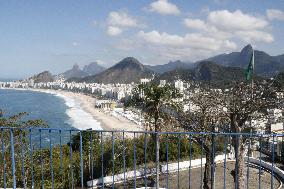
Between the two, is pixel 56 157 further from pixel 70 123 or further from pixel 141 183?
pixel 70 123

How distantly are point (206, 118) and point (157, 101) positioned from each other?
5036 mm

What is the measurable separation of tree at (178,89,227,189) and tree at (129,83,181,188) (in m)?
3.20

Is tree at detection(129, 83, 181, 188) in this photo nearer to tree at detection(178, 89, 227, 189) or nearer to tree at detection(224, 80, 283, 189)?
tree at detection(178, 89, 227, 189)

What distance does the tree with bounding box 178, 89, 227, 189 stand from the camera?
41.0ft

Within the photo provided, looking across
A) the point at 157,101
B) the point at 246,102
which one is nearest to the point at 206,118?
the point at 246,102

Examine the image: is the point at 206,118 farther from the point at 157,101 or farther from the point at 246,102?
the point at 157,101

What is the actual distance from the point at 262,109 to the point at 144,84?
9582 mm

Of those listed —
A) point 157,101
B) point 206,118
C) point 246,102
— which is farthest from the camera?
point 157,101

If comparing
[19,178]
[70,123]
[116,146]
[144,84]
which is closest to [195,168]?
[144,84]

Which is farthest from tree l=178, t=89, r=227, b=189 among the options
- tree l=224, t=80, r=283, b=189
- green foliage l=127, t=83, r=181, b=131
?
green foliage l=127, t=83, r=181, b=131

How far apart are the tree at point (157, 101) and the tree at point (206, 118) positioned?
3.20 metres

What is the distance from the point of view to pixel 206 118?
50.4ft

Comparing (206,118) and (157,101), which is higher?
(157,101)

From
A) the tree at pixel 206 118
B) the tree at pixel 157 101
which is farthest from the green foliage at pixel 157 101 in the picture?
the tree at pixel 206 118
